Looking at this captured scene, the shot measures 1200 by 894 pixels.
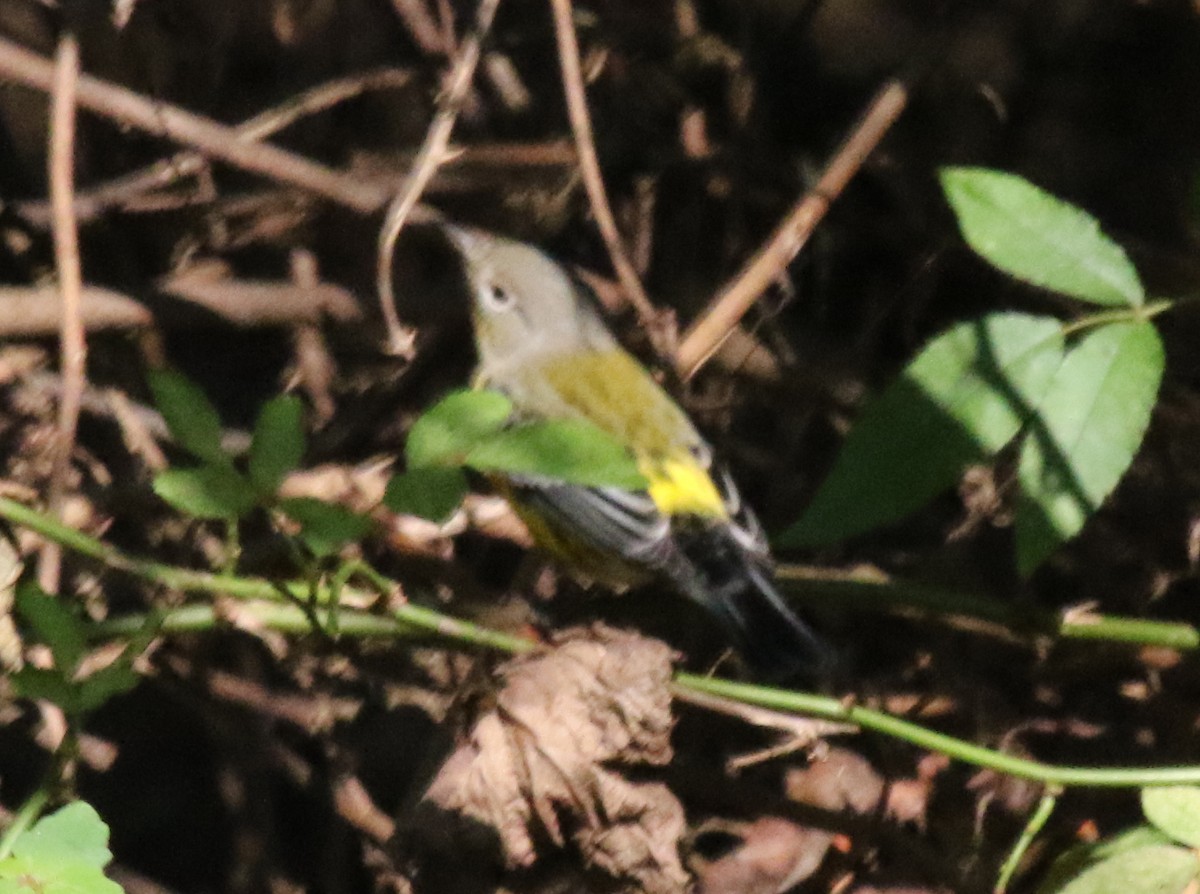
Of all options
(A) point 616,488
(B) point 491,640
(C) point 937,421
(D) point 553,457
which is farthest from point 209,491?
(A) point 616,488

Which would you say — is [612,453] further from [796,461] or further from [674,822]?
[796,461]

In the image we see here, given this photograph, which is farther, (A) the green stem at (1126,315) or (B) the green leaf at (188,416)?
(A) the green stem at (1126,315)

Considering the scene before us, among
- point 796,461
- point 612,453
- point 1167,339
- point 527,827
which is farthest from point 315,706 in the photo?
point 1167,339

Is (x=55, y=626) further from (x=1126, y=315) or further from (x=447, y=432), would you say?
(x=1126, y=315)

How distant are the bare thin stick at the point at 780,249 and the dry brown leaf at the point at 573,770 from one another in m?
0.55

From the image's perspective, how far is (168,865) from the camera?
299 centimetres

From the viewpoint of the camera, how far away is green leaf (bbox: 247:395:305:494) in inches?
55.5

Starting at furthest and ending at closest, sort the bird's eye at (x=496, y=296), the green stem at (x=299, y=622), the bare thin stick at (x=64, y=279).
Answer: the bird's eye at (x=496, y=296) < the bare thin stick at (x=64, y=279) < the green stem at (x=299, y=622)

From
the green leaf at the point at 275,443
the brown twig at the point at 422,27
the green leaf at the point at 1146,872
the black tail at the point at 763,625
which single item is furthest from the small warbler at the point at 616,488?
the green leaf at the point at 275,443

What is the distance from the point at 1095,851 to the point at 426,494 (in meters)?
A: 1.00

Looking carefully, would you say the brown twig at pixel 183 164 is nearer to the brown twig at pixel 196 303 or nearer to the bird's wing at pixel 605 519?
the brown twig at pixel 196 303

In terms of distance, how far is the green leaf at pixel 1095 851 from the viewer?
1.73 m

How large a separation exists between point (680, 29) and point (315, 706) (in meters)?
1.35

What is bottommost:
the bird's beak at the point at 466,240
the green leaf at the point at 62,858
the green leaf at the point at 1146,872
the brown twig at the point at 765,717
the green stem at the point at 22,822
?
the green leaf at the point at 1146,872
